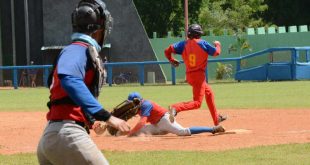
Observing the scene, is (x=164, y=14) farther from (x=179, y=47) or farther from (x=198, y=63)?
(x=198, y=63)

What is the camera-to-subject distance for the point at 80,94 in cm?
515

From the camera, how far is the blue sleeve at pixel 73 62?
5.24m

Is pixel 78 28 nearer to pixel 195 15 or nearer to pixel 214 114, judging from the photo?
pixel 214 114

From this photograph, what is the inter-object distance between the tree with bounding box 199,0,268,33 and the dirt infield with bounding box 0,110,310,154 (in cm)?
3418

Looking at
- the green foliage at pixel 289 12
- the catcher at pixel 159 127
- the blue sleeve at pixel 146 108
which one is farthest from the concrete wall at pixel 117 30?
the blue sleeve at pixel 146 108

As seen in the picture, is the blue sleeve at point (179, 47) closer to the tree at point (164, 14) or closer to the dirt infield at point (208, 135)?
the dirt infield at point (208, 135)

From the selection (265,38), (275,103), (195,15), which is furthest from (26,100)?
(195,15)

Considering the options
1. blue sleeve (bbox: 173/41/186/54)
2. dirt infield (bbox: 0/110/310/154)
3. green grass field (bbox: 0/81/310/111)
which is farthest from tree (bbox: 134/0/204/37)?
blue sleeve (bbox: 173/41/186/54)

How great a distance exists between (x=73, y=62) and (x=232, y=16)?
1847 inches

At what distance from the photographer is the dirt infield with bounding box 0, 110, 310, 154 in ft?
37.5

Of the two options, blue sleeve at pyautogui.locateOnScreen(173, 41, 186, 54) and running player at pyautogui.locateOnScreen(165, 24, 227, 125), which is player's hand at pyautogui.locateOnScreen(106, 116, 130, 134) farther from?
blue sleeve at pyautogui.locateOnScreen(173, 41, 186, 54)

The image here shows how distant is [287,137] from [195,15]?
4251 cm

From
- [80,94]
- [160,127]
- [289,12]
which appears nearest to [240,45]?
[289,12]

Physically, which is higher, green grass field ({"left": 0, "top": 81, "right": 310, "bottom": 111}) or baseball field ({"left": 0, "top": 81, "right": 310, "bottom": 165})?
baseball field ({"left": 0, "top": 81, "right": 310, "bottom": 165})
